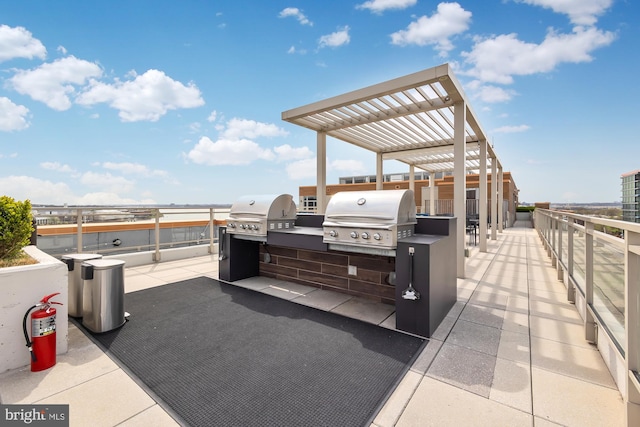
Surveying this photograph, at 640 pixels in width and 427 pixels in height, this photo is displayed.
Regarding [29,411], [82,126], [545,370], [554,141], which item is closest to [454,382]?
[545,370]

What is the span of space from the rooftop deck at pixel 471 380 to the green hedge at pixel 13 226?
95cm

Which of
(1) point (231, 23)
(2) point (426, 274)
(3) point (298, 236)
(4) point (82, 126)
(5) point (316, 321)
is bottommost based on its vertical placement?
(5) point (316, 321)

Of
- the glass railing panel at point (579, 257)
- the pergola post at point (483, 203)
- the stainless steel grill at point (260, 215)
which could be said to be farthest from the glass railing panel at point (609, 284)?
the pergola post at point (483, 203)

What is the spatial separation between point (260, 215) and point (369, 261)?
1680mm

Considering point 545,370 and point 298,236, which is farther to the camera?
point 298,236

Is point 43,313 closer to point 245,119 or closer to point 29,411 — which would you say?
point 29,411

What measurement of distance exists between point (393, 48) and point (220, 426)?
6792 mm

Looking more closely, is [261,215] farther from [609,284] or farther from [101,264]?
[609,284]

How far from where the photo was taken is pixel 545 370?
200 centimetres

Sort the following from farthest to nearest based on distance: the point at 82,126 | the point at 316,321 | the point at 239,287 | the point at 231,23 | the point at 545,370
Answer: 1. the point at 82,126
2. the point at 231,23
3. the point at 239,287
4. the point at 316,321
5. the point at 545,370

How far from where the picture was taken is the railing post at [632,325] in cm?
135

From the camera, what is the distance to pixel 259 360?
2.13 meters

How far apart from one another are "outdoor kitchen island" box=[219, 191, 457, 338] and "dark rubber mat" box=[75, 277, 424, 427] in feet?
1.49

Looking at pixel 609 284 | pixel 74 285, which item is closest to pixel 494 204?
pixel 609 284
